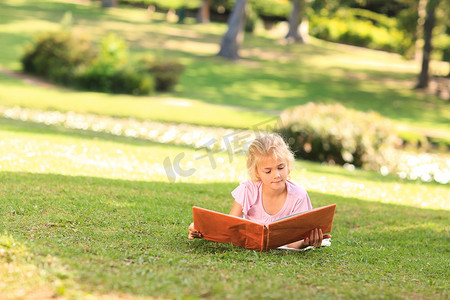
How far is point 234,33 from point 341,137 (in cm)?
2137

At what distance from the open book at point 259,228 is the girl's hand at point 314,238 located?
0.03 m

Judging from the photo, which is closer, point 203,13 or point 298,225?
point 298,225

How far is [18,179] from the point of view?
723 centimetres

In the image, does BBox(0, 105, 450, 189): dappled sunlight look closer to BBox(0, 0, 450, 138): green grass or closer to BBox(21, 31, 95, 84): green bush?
BBox(0, 0, 450, 138): green grass

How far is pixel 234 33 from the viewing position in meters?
33.9

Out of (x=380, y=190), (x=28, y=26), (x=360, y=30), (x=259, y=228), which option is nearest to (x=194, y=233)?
(x=259, y=228)

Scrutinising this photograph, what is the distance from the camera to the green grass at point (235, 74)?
20203 millimetres

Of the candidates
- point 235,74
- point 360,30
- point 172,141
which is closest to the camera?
point 172,141

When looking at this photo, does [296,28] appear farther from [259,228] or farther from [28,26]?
[259,228]

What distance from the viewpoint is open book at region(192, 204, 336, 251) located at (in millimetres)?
4820

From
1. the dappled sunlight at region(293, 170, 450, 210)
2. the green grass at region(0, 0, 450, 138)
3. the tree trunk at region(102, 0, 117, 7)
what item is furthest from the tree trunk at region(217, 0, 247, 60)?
the dappled sunlight at region(293, 170, 450, 210)

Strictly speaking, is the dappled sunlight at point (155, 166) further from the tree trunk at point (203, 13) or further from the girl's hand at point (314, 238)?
the tree trunk at point (203, 13)

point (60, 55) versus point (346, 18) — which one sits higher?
point (346, 18)

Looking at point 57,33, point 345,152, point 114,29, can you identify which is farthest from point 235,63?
point 345,152
